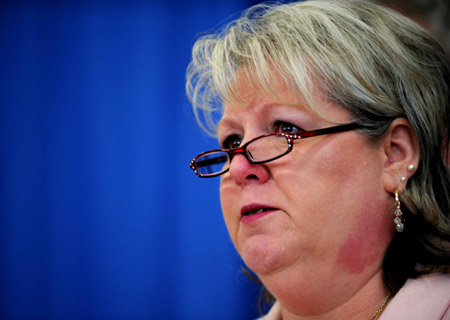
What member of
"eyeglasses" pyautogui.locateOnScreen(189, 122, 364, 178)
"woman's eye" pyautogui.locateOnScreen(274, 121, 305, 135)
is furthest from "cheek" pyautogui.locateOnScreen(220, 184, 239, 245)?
"woman's eye" pyautogui.locateOnScreen(274, 121, 305, 135)

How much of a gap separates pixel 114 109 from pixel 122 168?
299mm

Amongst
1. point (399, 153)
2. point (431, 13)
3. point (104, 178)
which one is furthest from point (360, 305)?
point (104, 178)

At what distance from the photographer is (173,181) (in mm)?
2533

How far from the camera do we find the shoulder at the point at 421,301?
1.22m

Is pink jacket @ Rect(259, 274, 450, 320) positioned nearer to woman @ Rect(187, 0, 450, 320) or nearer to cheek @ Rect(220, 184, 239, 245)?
woman @ Rect(187, 0, 450, 320)

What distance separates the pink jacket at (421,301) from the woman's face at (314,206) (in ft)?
0.30

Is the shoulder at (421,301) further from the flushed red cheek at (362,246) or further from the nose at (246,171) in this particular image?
the nose at (246,171)

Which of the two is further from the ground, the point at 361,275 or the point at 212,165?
the point at 212,165

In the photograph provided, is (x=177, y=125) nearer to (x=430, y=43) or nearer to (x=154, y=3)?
(x=154, y=3)

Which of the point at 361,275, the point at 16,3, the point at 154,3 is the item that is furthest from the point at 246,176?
the point at 16,3

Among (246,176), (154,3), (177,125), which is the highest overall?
(154,3)

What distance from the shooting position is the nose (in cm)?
126

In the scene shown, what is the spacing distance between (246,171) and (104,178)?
1406 millimetres

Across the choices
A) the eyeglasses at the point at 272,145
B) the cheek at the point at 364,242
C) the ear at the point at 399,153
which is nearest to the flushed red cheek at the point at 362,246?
the cheek at the point at 364,242
